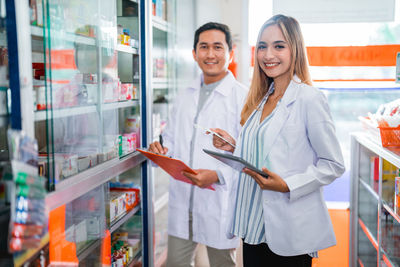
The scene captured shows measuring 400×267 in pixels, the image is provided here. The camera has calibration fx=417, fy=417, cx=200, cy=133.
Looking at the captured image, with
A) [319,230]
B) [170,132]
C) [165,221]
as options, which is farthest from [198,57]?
[165,221]

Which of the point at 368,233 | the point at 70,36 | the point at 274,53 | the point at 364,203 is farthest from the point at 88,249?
the point at 364,203

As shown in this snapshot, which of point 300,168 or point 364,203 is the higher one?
point 300,168

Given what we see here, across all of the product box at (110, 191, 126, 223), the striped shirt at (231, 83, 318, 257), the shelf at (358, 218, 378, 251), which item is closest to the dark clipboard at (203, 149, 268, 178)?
the striped shirt at (231, 83, 318, 257)

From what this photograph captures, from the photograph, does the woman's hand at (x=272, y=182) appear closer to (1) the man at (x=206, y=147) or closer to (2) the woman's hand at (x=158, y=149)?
(1) the man at (x=206, y=147)

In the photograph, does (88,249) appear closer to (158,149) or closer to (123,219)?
(123,219)

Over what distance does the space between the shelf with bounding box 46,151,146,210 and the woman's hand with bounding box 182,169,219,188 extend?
427 millimetres

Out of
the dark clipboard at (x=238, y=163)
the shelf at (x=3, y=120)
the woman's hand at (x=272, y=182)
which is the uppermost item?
the shelf at (x=3, y=120)

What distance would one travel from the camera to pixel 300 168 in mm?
1928

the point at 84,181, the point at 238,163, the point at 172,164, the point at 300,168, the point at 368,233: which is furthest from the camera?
the point at 368,233

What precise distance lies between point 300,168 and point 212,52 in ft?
3.75

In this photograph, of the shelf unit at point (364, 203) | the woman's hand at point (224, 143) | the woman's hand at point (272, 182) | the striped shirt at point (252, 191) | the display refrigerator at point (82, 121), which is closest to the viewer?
Result: the display refrigerator at point (82, 121)

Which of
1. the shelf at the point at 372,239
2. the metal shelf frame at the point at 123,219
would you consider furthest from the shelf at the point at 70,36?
the shelf at the point at 372,239

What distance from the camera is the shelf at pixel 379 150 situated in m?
2.37

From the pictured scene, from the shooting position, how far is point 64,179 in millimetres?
1906
